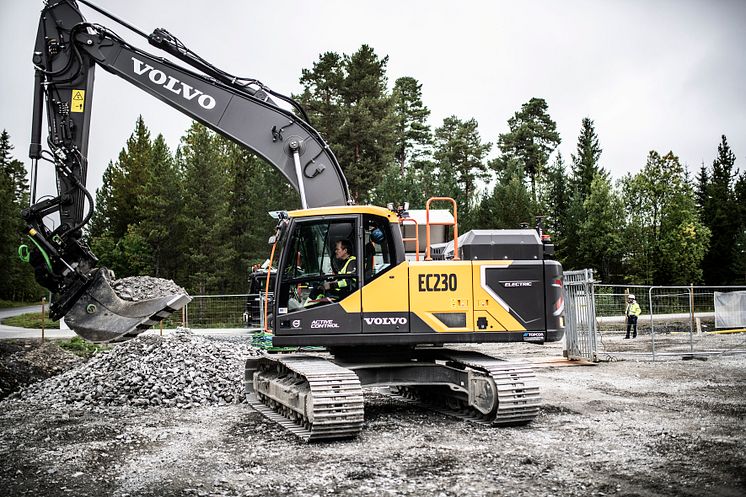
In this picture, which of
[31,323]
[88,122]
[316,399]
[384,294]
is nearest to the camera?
[316,399]

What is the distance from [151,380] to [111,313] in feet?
7.07

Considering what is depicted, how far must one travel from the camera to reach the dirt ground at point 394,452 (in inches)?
237

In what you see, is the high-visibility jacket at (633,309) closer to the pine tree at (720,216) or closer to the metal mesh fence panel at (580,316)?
the metal mesh fence panel at (580,316)

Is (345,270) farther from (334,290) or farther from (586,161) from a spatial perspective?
(586,161)

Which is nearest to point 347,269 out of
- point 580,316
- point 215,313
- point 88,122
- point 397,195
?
point 88,122

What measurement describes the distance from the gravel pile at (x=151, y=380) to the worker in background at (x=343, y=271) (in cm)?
335

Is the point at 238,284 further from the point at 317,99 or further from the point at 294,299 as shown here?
the point at 294,299

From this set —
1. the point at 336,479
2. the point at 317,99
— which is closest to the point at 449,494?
the point at 336,479

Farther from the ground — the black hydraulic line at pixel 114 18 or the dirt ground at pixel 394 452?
the black hydraulic line at pixel 114 18

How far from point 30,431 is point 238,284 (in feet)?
118

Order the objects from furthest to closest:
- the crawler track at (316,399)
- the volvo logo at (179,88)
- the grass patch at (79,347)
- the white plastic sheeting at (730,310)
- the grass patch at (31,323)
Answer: the grass patch at (31,323)
the white plastic sheeting at (730,310)
the grass patch at (79,347)
the volvo logo at (179,88)
the crawler track at (316,399)

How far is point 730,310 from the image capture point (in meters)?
21.2

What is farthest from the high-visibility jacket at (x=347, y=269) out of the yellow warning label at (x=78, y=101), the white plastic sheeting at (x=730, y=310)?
the white plastic sheeting at (x=730, y=310)

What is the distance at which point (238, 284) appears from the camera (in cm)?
4459
